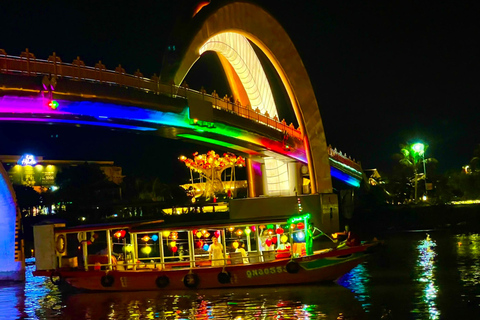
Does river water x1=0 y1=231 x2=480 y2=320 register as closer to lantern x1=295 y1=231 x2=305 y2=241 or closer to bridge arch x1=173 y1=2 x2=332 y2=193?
lantern x1=295 y1=231 x2=305 y2=241

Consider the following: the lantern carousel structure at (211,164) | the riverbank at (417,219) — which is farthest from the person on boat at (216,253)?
the lantern carousel structure at (211,164)

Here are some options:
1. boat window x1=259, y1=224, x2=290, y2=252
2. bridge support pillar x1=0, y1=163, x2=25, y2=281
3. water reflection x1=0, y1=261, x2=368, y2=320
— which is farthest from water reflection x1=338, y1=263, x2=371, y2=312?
bridge support pillar x1=0, y1=163, x2=25, y2=281

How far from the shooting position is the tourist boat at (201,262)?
77.8 ft

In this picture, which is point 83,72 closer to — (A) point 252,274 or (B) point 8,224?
(B) point 8,224

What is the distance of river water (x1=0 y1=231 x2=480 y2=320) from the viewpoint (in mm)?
18625

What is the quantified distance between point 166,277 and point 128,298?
5.27 ft

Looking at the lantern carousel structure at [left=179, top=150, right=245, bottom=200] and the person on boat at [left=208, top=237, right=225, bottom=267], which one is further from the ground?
the lantern carousel structure at [left=179, top=150, right=245, bottom=200]

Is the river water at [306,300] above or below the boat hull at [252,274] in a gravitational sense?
below

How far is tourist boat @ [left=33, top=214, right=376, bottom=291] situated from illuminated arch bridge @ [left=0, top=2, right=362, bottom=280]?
379 cm

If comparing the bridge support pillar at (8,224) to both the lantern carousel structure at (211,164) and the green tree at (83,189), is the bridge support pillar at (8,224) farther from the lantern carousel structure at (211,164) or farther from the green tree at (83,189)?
the lantern carousel structure at (211,164)

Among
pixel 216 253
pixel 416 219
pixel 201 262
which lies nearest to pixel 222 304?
pixel 216 253

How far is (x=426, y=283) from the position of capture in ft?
76.1

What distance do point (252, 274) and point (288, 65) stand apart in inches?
1096

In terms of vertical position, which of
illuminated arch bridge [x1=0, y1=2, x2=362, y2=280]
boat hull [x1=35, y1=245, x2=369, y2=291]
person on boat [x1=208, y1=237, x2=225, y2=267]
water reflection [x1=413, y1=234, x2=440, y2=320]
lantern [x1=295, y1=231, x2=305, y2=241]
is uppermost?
illuminated arch bridge [x1=0, y1=2, x2=362, y2=280]
